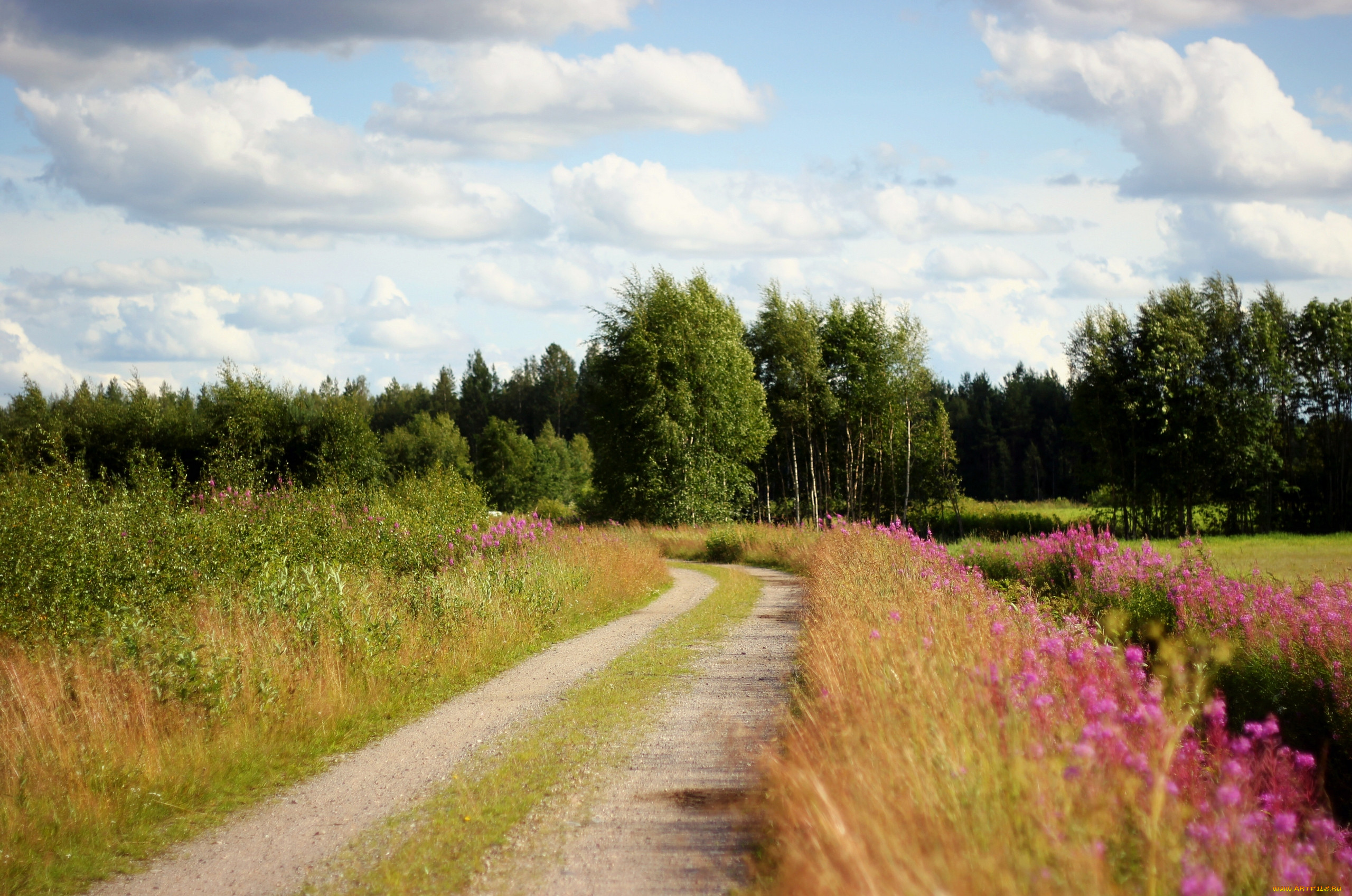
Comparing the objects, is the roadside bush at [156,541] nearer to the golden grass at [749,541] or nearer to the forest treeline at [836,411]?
the golden grass at [749,541]

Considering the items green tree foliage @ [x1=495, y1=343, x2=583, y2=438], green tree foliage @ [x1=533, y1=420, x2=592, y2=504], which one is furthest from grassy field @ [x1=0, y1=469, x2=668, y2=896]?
green tree foliage @ [x1=495, y1=343, x2=583, y2=438]

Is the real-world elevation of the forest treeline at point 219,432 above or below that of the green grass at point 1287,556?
above

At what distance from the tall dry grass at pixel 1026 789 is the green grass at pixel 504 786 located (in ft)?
6.17

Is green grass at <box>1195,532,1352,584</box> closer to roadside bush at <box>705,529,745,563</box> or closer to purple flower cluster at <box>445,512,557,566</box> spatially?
purple flower cluster at <box>445,512,557,566</box>

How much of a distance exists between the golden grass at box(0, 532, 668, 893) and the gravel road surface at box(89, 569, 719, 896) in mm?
291

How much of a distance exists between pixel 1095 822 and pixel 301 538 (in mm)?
13002

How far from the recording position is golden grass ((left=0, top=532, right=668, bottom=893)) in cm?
591

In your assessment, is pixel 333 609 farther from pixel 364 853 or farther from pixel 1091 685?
pixel 1091 685

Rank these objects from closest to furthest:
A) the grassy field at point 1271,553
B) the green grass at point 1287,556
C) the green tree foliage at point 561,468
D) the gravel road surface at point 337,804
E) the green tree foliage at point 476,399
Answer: the gravel road surface at point 337,804 → the grassy field at point 1271,553 → the green grass at point 1287,556 → the green tree foliage at point 561,468 → the green tree foliage at point 476,399

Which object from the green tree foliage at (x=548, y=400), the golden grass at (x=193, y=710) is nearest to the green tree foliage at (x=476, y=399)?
the green tree foliage at (x=548, y=400)

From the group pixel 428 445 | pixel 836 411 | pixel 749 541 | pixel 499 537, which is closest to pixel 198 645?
pixel 499 537

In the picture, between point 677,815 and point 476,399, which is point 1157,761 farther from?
point 476,399

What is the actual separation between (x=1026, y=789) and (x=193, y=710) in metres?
7.00

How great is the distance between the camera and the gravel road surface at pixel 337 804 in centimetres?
509
